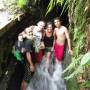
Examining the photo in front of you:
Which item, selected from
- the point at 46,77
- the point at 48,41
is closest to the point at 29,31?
the point at 48,41

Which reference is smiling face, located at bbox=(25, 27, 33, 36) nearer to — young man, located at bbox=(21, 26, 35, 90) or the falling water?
young man, located at bbox=(21, 26, 35, 90)

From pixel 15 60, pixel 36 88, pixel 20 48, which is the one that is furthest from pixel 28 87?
pixel 20 48

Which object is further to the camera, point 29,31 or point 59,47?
point 59,47

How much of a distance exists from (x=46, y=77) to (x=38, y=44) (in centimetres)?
110

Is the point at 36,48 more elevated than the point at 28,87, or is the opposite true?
the point at 36,48

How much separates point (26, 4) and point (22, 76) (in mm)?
1953

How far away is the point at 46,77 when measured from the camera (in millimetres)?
7898

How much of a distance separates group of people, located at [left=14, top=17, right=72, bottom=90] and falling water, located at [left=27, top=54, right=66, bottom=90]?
0.14m

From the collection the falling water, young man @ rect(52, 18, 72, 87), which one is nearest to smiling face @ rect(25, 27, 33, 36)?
young man @ rect(52, 18, 72, 87)

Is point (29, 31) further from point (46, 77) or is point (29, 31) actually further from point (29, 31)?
point (46, 77)

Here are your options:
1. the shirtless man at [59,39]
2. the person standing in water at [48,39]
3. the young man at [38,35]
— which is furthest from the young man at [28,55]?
the shirtless man at [59,39]

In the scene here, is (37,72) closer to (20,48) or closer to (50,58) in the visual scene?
(50,58)

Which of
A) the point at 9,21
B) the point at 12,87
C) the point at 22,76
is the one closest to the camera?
the point at 9,21

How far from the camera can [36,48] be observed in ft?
23.8
